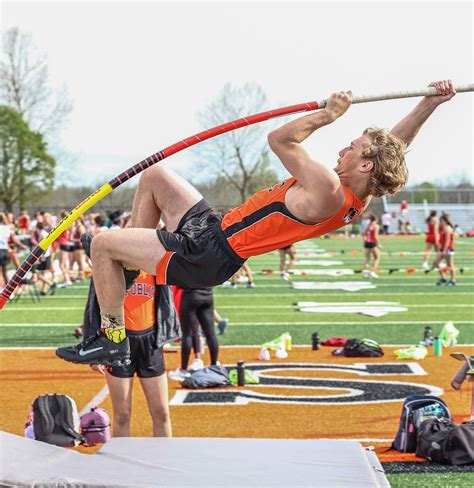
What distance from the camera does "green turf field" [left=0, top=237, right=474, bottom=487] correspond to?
13.6 metres

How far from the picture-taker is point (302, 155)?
475 cm

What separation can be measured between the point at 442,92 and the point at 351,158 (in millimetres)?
862

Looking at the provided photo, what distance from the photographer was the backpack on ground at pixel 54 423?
23.6ft

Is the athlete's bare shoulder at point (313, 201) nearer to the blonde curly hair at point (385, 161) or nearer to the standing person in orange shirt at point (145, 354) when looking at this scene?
the blonde curly hair at point (385, 161)

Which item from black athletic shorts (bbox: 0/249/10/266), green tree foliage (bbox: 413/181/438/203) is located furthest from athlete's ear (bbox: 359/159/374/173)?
green tree foliage (bbox: 413/181/438/203)

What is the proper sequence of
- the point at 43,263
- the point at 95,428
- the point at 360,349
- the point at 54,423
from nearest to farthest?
the point at 54,423 → the point at 95,428 → the point at 360,349 → the point at 43,263

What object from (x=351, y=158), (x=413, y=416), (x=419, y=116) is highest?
(x=419, y=116)

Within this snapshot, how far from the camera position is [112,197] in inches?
2232

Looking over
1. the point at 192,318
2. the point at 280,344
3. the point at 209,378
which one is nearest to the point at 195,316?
the point at 192,318

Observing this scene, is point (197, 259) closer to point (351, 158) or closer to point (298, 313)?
point (351, 158)

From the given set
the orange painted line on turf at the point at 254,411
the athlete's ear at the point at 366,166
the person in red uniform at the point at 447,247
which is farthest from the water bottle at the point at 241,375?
the person in red uniform at the point at 447,247

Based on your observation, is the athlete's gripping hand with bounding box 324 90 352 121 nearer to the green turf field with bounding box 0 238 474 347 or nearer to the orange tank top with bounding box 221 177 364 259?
the orange tank top with bounding box 221 177 364 259

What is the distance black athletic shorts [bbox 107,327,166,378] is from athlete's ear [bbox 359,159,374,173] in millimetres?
2246

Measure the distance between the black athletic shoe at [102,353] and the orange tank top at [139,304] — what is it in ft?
2.93
